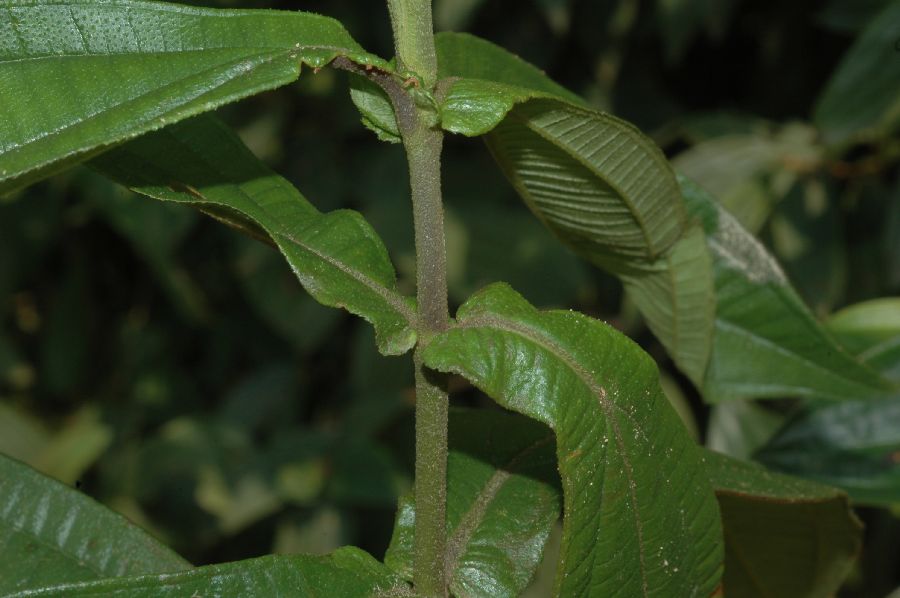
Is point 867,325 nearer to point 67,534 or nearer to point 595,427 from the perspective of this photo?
point 595,427

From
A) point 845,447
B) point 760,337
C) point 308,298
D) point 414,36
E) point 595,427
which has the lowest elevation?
point 308,298

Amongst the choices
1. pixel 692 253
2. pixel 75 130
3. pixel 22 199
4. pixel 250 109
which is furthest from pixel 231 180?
pixel 22 199

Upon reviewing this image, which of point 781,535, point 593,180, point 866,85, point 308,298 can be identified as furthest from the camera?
point 308,298

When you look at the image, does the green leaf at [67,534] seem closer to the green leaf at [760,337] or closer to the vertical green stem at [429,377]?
the vertical green stem at [429,377]

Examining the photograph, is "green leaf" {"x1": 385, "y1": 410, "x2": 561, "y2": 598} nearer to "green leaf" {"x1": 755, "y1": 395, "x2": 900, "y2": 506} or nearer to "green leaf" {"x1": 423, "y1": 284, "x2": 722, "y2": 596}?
"green leaf" {"x1": 423, "y1": 284, "x2": 722, "y2": 596}

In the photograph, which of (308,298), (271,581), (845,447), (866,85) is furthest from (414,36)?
(308,298)

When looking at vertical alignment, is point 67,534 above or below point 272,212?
below

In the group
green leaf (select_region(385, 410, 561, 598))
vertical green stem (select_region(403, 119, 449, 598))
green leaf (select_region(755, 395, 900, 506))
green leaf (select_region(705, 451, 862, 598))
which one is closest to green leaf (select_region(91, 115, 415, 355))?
vertical green stem (select_region(403, 119, 449, 598))

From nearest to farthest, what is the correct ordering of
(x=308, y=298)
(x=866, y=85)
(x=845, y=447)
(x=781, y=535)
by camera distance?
(x=781, y=535) < (x=845, y=447) < (x=866, y=85) < (x=308, y=298)

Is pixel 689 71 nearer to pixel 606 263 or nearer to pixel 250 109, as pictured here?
pixel 250 109
